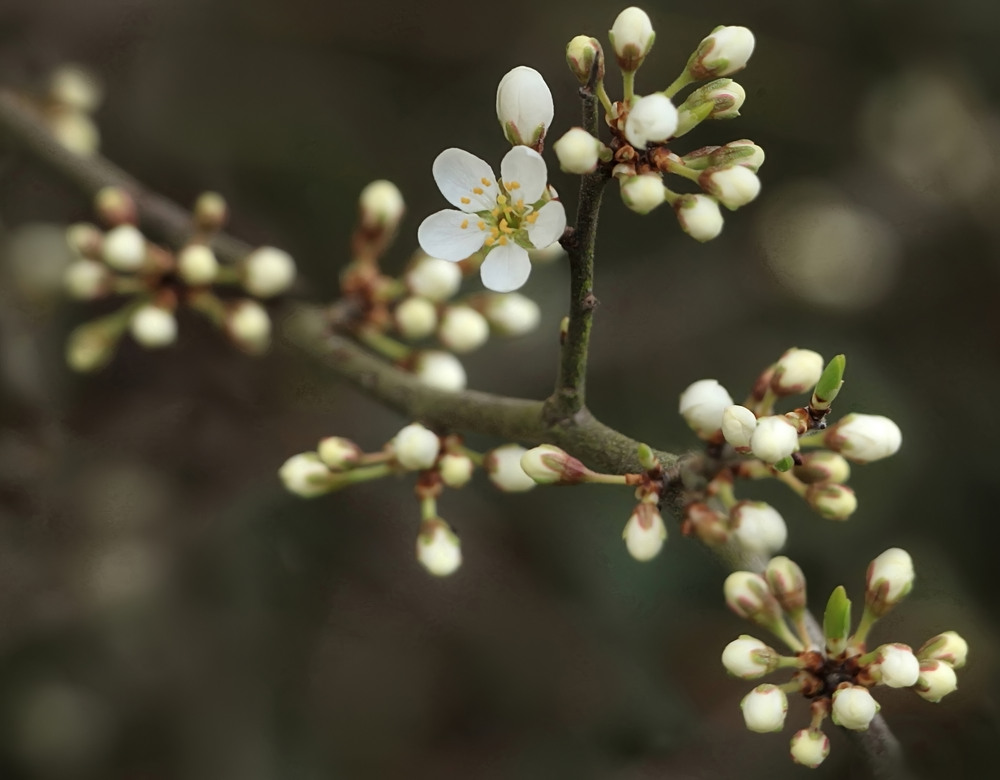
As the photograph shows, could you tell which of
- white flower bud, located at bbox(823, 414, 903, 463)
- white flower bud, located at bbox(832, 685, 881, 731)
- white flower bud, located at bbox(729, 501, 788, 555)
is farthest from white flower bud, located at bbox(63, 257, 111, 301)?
white flower bud, located at bbox(832, 685, 881, 731)

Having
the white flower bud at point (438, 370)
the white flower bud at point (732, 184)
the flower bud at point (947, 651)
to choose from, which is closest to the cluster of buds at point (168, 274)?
the white flower bud at point (438, 370)

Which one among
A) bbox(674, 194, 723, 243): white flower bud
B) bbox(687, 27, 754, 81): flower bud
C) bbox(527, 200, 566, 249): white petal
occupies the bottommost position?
bbox(527, 200, 566, 249): white petal

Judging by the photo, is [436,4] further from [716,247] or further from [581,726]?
[581,726]

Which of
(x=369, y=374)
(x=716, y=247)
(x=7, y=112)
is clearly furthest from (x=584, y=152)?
(x=716, y=247)

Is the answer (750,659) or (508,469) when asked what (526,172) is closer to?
(508,469)

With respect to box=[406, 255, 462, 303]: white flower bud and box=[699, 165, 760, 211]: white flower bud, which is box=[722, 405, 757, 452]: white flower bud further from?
box=[406, 255, 462, 303]: white flower bud

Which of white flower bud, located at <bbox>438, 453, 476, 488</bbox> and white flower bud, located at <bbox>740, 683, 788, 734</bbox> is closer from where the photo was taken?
white flower bud, located at <bbox>740, 683, 788, 734</bbox>

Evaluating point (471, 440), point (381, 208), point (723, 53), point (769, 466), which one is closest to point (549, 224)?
point (723, 53)
